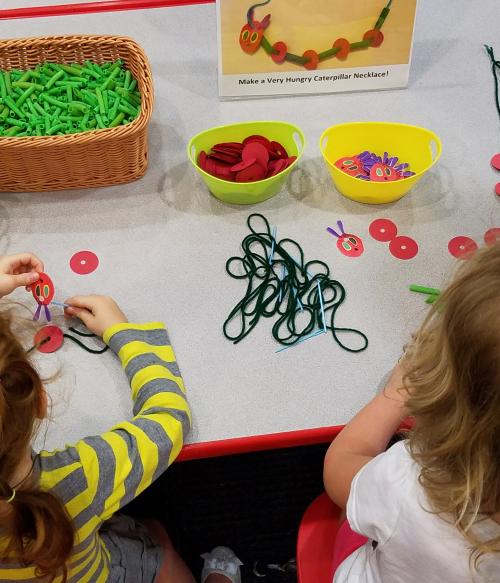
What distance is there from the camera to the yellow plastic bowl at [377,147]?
40.1 inches

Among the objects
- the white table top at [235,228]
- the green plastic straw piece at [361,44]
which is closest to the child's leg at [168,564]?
the white table top at [235,228]

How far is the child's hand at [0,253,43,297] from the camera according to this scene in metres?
0.87

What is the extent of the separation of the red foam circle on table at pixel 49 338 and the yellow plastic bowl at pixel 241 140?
1.03 feet

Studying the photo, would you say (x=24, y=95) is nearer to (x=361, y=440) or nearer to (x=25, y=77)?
(x=25, y=77)

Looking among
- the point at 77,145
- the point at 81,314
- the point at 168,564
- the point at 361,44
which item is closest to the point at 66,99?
the point at 77,145

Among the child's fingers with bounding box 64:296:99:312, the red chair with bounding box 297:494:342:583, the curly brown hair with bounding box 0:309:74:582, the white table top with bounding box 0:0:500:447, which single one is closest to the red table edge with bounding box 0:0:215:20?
the white table top with bounding box 0:0:500:447

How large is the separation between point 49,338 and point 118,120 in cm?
36

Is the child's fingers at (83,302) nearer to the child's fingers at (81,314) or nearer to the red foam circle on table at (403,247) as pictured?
the child's fingers at (81,314)

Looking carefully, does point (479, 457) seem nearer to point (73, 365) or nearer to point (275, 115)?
point (73, 365)

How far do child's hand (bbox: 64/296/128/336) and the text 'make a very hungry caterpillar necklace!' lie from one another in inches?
19.5

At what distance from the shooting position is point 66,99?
3.55 ft

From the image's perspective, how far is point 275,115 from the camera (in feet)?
3.81

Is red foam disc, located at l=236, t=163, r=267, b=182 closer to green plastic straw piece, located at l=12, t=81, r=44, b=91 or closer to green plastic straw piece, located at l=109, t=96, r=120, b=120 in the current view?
green plastic straw piece, located at l=109, t=96, r=120, b=120

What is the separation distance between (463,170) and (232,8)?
0.45 m
